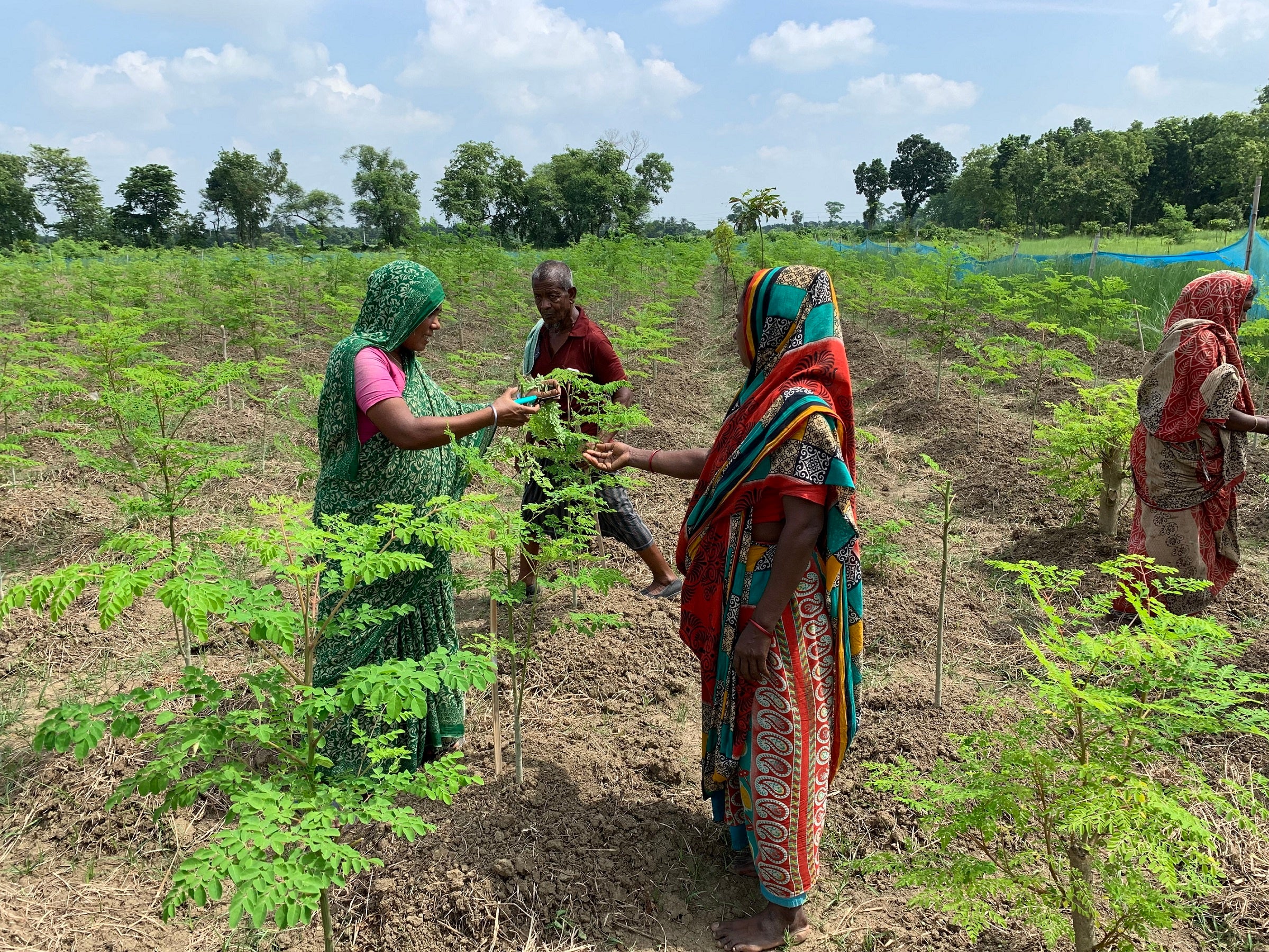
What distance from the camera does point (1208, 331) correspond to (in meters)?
3.60

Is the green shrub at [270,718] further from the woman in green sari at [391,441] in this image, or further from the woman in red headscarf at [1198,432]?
the woman in red headscarf at [1198,432]

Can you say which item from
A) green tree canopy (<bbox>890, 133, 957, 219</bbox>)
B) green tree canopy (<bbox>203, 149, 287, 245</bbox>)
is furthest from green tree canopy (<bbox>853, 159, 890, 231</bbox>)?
green tree canopy (<bbox>203, 149, 287, 245</bbox>)

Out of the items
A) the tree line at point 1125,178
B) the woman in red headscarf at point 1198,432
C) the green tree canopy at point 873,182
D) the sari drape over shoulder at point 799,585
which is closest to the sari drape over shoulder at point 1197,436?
the woman in red headscarf at point 1198,432

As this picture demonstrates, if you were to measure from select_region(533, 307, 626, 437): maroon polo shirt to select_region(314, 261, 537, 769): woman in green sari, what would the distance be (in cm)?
114

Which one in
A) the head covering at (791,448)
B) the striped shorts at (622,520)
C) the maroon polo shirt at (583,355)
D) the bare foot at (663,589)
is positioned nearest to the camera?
the head covering at (791,448)

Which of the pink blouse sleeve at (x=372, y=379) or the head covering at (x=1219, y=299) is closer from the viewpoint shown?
the pink blouse sleeve at (x=372, y=379)

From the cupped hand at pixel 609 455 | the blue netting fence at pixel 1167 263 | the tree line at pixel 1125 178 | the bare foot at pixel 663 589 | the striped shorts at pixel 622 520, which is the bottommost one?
the bare foot at pixel 663 589

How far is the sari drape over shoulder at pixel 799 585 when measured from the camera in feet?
6.61

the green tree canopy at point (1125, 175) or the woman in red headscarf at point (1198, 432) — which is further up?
the green tree canopy at point (1125, 175)

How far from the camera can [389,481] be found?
2.63 metres

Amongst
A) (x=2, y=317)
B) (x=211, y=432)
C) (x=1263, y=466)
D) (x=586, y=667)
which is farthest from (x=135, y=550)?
(x=2, y=317)

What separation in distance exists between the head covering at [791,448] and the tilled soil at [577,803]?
0.72 metres

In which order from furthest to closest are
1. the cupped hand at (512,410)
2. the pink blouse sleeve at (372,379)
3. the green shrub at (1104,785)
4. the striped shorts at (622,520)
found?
the striped shorts at (622,520) < the cupped hand at (512,410) < the pink blouse sleeve at (372,379) < the green shrub at (1104,785)

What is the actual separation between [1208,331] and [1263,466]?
3.42 meters
